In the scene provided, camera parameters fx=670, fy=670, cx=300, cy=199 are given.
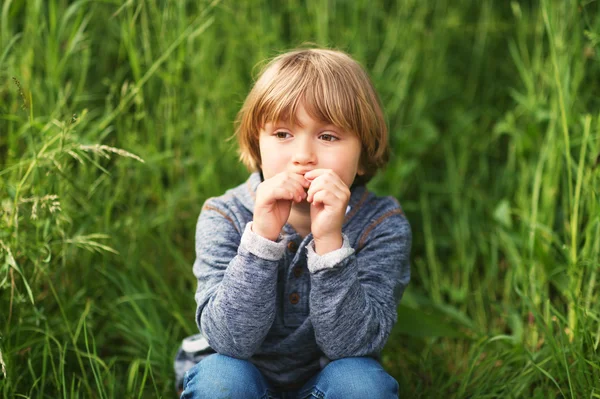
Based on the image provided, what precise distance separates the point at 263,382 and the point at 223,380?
14cm

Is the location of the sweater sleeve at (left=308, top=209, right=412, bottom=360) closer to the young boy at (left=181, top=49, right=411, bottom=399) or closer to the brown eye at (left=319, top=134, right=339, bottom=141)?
the young boy at (left=181, top=49, right=411, bottom=399)

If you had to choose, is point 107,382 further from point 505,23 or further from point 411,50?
point 505,23

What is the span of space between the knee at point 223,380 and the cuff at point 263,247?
0.27m

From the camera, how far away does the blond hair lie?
152 cm

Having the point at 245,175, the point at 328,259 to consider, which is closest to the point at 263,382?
the point at 328,259

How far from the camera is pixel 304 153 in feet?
4.91

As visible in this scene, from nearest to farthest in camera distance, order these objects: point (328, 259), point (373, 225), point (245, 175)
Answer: point (328, 259) < point (373, 225) < point (245, 175)

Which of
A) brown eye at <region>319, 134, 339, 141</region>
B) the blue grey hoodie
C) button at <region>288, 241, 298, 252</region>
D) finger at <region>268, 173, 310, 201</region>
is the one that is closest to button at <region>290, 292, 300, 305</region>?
the blue grey hoodie

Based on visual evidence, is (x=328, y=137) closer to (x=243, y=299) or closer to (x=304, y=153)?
(x=304, y=153)

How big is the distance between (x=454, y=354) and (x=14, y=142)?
1502 mm

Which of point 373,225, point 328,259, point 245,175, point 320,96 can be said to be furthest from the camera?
point 245,175

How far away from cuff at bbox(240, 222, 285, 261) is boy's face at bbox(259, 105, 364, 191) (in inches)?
7.1

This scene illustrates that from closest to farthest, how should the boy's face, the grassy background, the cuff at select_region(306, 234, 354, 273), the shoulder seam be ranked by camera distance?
the cuff at select_region(306, 234, 354, 273) → the boy's face → the shoulder seam → the grassy background

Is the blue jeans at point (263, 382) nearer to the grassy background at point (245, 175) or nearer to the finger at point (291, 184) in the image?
the grassy background at point (245, 175)
